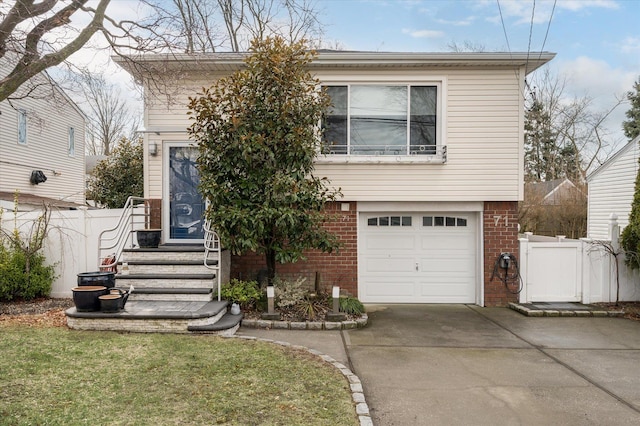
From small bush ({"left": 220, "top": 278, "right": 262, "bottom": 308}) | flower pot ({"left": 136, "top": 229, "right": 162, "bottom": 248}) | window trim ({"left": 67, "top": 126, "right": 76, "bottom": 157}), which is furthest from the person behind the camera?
window trim ({"left": 67, "top": 126, "right": 76, "bottom": 157})

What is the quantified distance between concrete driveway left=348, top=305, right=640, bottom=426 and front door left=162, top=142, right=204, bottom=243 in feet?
13.1

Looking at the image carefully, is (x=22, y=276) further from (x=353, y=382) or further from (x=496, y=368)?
(x=496, y=368)

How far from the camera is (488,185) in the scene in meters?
8.95

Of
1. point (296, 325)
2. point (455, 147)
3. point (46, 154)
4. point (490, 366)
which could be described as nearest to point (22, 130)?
point (46, 154)

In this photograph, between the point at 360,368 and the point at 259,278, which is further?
the point at 259,278

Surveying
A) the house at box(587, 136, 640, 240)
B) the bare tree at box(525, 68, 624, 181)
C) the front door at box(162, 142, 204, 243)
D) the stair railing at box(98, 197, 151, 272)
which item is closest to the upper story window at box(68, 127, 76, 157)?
the stair railing at box(98, 197, 151, 272)

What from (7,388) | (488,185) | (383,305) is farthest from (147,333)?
(488,185)

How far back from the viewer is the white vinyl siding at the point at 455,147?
889 cm

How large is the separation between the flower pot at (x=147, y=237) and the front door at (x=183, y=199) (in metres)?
0.59

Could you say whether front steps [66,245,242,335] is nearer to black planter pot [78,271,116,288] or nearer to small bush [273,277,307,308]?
black planter pot [78,271,116,288]

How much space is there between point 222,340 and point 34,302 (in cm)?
456

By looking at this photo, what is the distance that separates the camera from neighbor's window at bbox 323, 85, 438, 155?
29.6ft

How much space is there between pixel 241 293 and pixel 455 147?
5.01 meters

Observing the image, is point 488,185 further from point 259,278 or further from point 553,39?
point 259,278
